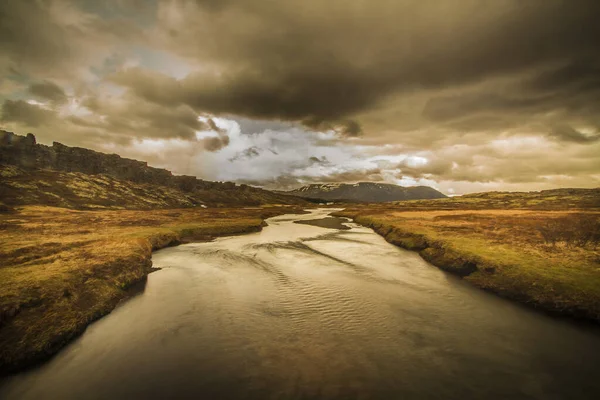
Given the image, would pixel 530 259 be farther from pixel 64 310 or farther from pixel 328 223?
pixel 328 223

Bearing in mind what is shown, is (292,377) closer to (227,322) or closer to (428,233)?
(227,322)

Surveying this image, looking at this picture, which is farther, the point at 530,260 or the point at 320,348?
the point at 530,260

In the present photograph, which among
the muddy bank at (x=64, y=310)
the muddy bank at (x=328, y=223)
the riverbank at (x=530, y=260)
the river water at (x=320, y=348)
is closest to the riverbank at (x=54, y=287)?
the muddy bank at (x=64, y=310)

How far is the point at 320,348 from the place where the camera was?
15.8 m

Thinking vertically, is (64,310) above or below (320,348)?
above

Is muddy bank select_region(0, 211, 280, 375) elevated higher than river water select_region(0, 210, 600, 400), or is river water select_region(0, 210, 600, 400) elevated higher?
muddy bank select_region(0, 211, 280, 375)

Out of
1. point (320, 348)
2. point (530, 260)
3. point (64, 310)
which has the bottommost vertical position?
point (320, 348)

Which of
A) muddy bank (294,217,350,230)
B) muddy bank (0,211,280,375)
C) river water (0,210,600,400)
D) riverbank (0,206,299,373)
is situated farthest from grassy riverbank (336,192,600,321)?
muddy bank (294,217,350,230)

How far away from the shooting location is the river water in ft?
41.9

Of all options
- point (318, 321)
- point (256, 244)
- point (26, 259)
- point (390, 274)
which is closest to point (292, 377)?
point (318, 321)

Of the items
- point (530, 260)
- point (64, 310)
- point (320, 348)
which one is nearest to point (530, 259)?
point (530, 260)

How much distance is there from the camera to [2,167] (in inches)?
6132

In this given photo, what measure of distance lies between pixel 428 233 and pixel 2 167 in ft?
725

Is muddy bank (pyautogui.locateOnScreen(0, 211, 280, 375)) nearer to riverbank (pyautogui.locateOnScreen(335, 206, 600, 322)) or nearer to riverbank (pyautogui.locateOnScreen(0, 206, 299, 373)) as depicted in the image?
riverbank (pyautogui.locateOnScreen(0, 206, 299, 373))
